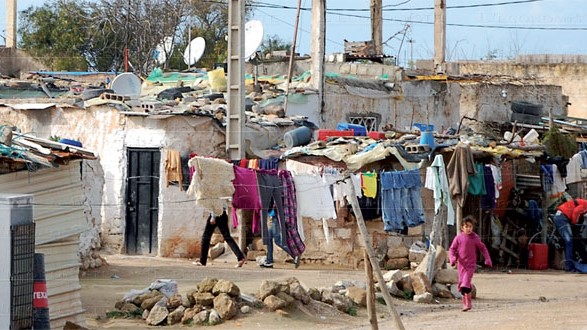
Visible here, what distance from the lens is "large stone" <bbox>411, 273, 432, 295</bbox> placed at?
56.0 feet

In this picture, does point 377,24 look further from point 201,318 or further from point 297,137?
point 201,318

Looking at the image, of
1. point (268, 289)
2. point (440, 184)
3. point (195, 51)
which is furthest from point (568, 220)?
point (195, 51)

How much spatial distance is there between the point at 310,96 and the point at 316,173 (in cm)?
623

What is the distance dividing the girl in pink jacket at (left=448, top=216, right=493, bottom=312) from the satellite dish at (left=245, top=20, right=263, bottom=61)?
11.5 m

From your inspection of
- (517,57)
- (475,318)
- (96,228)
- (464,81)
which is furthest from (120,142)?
(517,57)

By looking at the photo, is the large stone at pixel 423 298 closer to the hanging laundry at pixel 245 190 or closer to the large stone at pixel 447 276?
the large stone at pixel 447 276

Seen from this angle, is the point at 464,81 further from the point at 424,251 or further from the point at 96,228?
the point at 96,228

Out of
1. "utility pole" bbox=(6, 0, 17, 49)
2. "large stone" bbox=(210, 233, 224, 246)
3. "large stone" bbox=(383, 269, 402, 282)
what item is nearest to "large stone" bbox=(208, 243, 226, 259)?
"large stone" bbox=(210, 233, 224, 246)

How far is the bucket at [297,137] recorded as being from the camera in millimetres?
22047

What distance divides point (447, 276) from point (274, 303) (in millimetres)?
3942

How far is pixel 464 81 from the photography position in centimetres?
3027

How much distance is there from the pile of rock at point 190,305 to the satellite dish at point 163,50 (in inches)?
814

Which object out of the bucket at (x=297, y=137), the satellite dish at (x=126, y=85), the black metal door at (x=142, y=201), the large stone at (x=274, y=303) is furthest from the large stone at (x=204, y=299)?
the satellite dish at (x=126, y=85)

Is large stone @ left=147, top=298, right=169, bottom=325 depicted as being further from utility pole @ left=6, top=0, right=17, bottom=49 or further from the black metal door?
utility pole @ left=6, top=0, right=17, bottom=49
